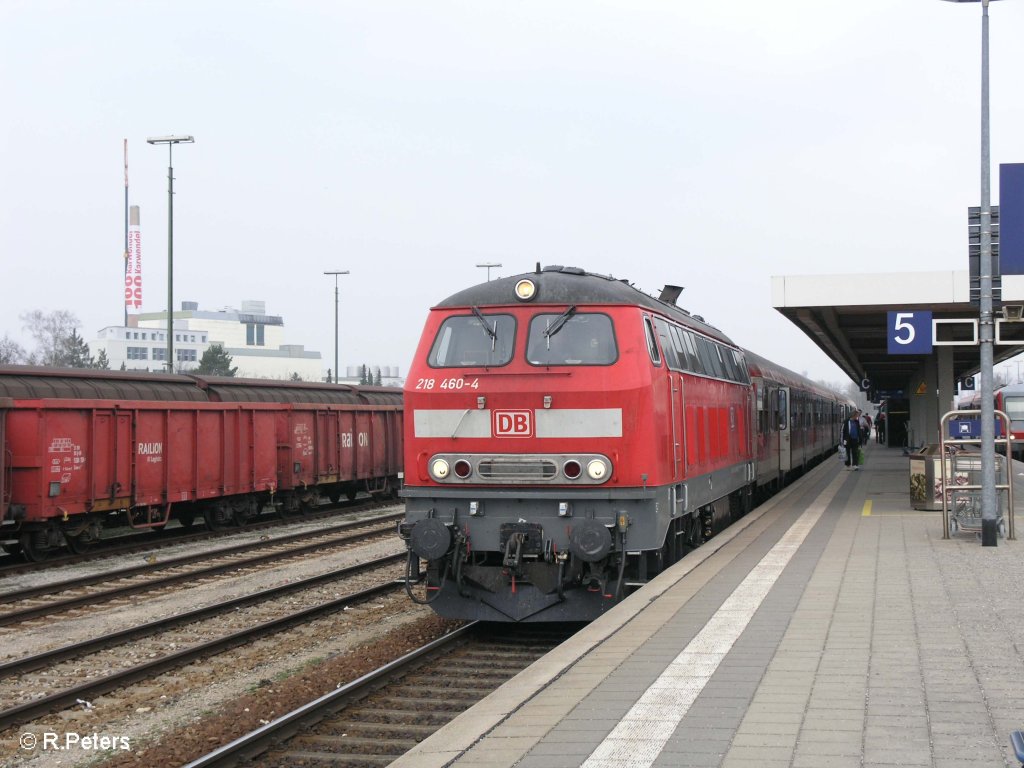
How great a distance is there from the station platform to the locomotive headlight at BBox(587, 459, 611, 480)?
43.6 inches

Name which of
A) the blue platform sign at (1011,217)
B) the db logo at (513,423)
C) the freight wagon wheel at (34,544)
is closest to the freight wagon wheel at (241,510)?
the freight wagon wheel at (34,544)

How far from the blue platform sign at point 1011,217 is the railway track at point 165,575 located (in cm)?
1090

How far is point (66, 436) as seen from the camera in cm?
1602

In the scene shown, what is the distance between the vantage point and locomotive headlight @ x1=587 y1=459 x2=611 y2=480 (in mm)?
9484

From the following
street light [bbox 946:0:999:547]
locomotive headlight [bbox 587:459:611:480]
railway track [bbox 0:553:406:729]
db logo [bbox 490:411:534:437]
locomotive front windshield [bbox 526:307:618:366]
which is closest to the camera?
railway track [bbox 0:553:406:729]

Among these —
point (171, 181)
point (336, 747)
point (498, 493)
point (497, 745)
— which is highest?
point (171, 181)

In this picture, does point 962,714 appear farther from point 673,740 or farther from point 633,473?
point 633,473

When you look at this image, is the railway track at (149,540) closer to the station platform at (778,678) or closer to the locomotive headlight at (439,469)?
the locomotive headlight at (439,469)

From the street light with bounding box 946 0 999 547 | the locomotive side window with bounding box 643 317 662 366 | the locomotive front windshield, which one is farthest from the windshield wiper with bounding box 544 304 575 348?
the street light with bounding box 946 0 999 547

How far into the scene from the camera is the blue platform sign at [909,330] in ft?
52.5

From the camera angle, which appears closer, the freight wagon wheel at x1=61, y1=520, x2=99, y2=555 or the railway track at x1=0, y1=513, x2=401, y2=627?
the railway track at x1=0, y1=513, x2=401, y2=627

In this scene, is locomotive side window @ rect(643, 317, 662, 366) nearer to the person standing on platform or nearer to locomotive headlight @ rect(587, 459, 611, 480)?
locomotive headlight @ rect(587, 459, 611, 480)

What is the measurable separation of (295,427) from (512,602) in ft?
45.6

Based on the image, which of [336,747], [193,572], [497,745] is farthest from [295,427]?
[497,745]
